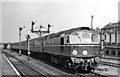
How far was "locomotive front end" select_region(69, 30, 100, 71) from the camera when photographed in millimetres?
17578

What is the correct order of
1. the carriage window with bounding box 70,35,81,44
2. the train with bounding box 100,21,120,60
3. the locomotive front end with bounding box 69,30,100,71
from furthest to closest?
the train with bounding box 100,21,120,60
the carriage window with bounding box 70,35,81,44
the locomotive front end with bounding box 69,30,100,71

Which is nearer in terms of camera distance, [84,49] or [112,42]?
[84,49]

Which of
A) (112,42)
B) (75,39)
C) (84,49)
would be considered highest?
(75,39)

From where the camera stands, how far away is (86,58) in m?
17.9

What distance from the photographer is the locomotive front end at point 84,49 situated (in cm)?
1758

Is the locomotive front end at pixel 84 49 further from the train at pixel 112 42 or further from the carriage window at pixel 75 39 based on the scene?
the train at pixel 112 42

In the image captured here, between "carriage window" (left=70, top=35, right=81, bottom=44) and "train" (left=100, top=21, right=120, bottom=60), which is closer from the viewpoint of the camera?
"carriage window" (left=70, top=35, right=81, bottom=44)

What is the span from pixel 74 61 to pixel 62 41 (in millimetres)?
2807

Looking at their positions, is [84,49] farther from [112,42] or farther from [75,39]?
[112,42]

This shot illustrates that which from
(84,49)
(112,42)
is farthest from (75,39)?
(112,42)

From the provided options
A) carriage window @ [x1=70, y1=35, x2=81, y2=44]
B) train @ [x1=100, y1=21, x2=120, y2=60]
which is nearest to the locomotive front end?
carriage window @ [x1=70, y1=35, x2=81, y2=44]

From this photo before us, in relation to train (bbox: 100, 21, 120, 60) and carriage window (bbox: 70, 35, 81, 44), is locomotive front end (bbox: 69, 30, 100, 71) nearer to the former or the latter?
carriage window (bbox: 70, 35, 81, 44)

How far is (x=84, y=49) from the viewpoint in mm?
17734

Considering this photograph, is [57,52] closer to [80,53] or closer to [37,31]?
[80,53]
